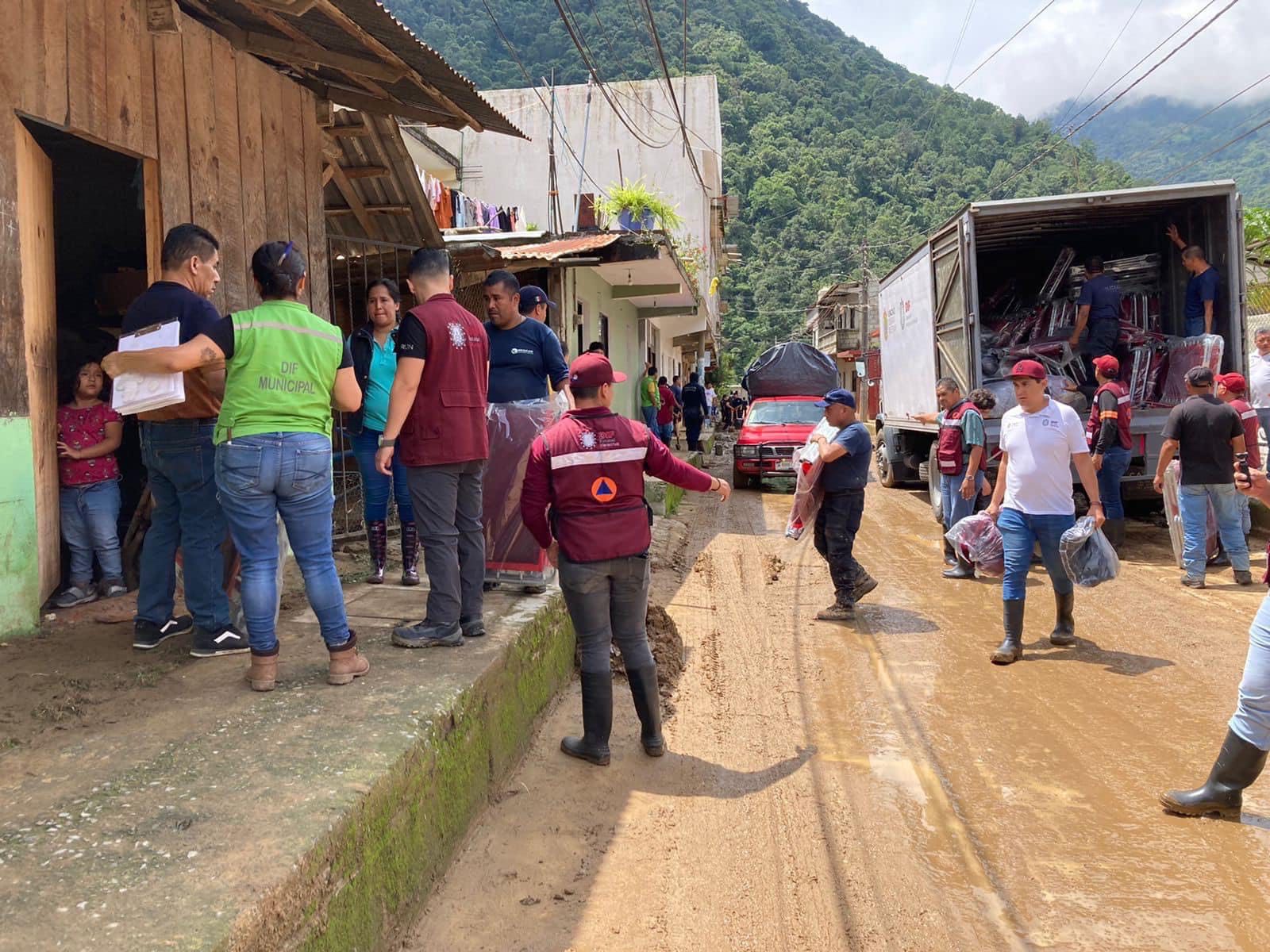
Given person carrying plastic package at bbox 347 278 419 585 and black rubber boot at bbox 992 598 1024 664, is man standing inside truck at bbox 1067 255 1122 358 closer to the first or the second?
black rubber boot at bbox 992 598 1024 664

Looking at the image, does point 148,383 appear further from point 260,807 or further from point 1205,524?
point 1205,524

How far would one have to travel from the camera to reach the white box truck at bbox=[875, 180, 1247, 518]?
893 centimetres

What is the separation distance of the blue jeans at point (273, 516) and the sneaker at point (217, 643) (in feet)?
2.00

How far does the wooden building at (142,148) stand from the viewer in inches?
160

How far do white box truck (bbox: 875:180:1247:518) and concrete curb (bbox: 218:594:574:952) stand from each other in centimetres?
630

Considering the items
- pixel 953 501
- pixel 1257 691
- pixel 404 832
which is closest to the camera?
pixel 404 832

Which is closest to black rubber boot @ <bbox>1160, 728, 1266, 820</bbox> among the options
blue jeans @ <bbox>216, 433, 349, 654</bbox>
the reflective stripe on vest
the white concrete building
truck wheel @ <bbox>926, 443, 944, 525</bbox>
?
blue jeans @ <bbox>216, 433, 349, 654</bbox>

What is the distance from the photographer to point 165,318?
12.2ft

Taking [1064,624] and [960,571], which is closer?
[1064,624]

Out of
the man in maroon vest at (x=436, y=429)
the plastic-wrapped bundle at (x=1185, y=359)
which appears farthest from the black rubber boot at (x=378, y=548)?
the plastic-wrapped bundle at (x=1185, y=359)

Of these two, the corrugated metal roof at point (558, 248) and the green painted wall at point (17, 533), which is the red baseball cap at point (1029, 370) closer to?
the green painted wall at point (17, 533)

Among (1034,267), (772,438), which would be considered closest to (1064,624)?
(1034,267)

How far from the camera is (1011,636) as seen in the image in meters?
5.69

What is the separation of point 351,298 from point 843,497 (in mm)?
4953
